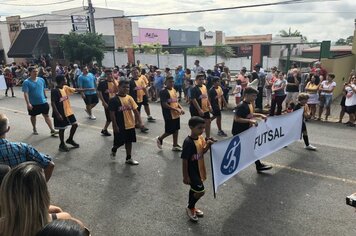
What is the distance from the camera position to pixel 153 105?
557 inches

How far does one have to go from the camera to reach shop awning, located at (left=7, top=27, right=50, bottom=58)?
95.8 feet

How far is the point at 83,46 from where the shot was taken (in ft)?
75.9

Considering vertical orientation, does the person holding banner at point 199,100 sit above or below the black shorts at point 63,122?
above

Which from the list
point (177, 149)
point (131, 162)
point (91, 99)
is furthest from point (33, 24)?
point (131, 162)

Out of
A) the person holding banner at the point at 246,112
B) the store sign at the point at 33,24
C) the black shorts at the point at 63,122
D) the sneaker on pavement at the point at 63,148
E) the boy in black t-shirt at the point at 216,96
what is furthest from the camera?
the store sign at the point at 33,24

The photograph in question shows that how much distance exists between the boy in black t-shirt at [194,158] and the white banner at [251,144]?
19cm

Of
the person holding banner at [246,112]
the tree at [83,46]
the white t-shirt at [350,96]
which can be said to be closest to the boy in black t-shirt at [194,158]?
the person holding banner at [246,112]

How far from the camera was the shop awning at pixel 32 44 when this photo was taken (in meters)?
29.2

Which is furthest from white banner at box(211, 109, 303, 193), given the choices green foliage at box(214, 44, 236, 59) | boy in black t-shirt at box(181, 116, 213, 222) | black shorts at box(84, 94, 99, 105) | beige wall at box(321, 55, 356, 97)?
green foliage at box(214, 44, 236, 59)

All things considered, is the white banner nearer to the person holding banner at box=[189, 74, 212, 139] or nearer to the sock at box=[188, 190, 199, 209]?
the sock at box=[188, 190, 199, 209]

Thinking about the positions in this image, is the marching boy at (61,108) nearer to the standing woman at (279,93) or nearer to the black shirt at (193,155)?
the black shirt at (193,155)

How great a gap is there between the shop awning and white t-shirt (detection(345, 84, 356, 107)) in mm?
26657

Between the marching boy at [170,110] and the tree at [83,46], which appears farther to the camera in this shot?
the tree at [83,46]

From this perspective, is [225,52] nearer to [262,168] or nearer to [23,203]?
[262,168]
